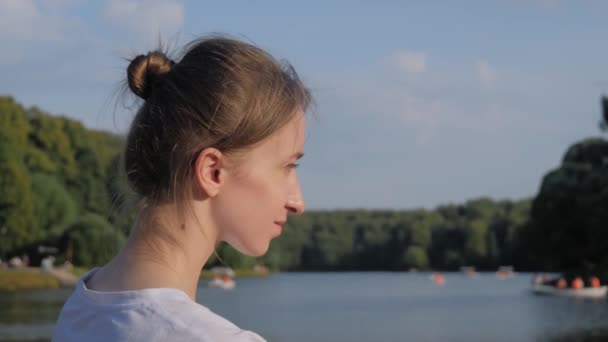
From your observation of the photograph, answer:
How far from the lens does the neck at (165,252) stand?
1.09 meters

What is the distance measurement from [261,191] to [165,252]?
13 cm

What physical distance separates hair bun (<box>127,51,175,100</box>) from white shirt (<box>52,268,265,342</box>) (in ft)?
0.91

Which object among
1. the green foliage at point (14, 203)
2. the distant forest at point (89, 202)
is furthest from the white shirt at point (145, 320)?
the green foliage at point (14, 203)

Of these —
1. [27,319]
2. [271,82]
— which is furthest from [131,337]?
[27,319]

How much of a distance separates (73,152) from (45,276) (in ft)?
47.7

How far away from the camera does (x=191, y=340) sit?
0.95m

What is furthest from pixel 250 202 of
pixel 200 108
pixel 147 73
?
pixel 147 73

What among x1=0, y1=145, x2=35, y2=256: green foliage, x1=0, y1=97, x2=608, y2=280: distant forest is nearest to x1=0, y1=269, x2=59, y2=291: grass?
x1=0, y1=145, x2=35, y2=256: green foliage

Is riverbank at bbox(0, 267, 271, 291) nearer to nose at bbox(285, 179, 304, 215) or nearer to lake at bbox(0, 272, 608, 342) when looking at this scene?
lake at bbox(0, 272, 608, 342)

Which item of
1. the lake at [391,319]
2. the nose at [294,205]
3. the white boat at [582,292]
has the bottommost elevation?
the white boat at [582,292]

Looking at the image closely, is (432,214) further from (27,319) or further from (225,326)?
(225,326)

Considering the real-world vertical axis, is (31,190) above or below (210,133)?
below

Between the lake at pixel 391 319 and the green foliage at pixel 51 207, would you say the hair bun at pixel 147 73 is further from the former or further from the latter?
the green foliage at pixel 51 207

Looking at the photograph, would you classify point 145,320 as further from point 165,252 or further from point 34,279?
point 34,279
